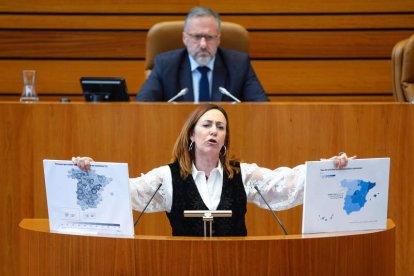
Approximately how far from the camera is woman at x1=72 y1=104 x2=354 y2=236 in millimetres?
3658

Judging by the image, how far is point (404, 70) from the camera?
5492mm

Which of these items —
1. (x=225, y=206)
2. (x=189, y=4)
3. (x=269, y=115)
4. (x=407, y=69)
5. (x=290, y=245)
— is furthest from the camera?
(x=189, y=4)

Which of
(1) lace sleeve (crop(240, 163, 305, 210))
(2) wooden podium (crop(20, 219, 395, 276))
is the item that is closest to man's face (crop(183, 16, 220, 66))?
(1) lace sleeve (crop(240, 163, 305, 210))

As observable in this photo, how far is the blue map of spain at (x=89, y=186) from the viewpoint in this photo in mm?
3203

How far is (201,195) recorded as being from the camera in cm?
368

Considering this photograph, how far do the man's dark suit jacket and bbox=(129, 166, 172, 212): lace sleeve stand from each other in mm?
1545

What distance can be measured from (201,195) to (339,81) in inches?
132

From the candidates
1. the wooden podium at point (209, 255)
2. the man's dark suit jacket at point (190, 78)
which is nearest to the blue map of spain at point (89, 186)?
the wooden podium at point (209, 255)

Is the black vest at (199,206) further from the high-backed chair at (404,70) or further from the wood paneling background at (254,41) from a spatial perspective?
the wood paneling background at (254,41)

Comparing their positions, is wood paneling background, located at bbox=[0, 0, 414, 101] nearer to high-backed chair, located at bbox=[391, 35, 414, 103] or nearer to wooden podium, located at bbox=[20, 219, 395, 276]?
high-backed chair, located at bbox=[391, 35, 414, 103]

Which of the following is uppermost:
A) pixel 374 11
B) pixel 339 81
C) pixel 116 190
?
pixel 374 11

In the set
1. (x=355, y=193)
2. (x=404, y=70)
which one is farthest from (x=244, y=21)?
(x=355, y=193)

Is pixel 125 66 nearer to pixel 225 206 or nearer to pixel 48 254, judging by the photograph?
pixel 225 206

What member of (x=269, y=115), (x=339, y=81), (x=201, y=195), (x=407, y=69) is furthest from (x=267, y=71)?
(x=201, y=195)
